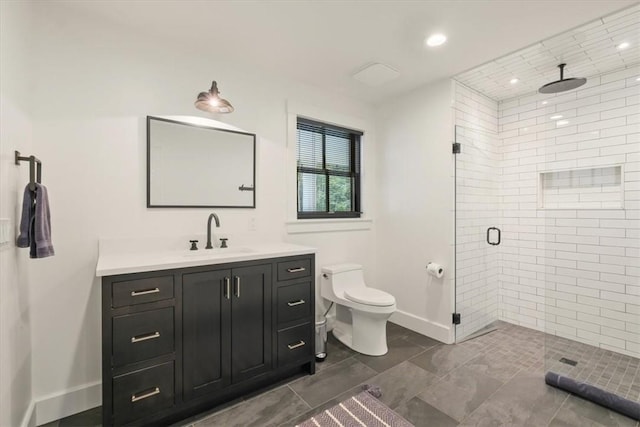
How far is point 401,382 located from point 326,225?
5.02 feet

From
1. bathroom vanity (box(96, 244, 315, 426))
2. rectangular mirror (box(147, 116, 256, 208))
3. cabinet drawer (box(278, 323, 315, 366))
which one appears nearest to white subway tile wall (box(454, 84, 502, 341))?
cabinet drawer (box(278, 323, 315, 366))

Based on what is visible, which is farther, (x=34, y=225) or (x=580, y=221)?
(x=580, y=221)

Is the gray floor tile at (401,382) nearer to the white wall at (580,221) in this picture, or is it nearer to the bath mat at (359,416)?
the bath mat at (359,416)

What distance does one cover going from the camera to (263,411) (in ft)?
5.76

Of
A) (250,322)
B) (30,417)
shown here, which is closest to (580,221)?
(250,322)

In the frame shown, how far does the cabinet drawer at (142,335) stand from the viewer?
1.46 m

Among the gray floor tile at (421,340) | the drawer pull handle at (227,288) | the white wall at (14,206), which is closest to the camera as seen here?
the white wall at (14,206)

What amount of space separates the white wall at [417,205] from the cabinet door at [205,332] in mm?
1986

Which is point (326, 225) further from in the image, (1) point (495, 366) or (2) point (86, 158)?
(2) point (86, 158)

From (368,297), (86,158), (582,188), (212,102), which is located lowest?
(368,297)

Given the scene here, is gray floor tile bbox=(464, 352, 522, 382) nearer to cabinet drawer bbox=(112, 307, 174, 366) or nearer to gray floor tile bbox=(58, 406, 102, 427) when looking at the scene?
cabinet drawer bbox=(112, 307, 174, 366)

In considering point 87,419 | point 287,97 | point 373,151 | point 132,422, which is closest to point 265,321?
point 132,422

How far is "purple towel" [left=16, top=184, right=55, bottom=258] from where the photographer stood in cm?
138

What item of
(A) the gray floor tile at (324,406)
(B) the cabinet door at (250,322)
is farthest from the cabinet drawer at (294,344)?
(A) the gray floor tile at (324,406)
